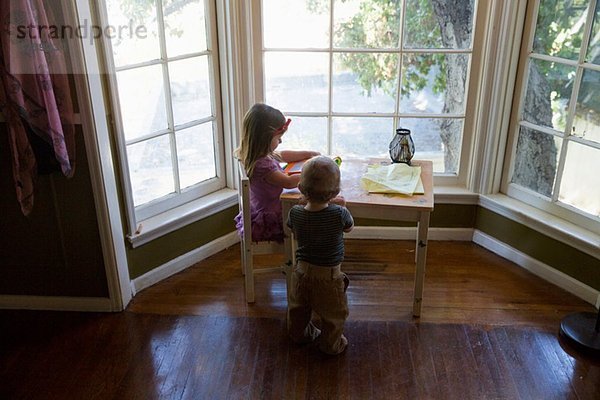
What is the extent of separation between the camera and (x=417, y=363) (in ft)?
8.33

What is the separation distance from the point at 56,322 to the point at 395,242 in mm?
1839

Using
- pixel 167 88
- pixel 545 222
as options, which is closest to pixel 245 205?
pixel 167 88

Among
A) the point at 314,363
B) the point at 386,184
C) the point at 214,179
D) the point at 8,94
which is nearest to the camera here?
the point at 8,94

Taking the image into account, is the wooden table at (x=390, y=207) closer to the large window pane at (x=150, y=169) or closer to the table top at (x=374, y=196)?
the table top at (x=374, y=196)

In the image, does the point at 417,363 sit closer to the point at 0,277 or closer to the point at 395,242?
the point at 395,242

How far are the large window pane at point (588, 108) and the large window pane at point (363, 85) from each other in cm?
90

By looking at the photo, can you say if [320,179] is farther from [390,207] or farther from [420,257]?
[420,257]

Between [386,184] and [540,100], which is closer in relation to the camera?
[386,184]

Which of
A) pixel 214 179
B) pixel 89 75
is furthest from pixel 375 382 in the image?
pixel 89 75

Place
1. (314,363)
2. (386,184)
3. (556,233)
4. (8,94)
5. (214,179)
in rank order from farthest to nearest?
(214,179) < (556,233) < (386,184) < (314,363) < (8,94)

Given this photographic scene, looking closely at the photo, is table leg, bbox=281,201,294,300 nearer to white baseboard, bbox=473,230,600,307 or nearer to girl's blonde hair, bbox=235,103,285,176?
girl's blonde hair, bbox=235,103,285,176

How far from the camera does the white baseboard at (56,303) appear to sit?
289 centimetres

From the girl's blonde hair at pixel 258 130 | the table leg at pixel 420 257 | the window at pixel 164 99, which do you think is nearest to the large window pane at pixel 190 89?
the window at pixel 164 99

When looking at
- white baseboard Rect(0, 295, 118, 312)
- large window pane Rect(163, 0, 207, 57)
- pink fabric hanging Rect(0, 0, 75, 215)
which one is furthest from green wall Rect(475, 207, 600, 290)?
pink fabric hanging Rect(0, 0, 75, 215)
